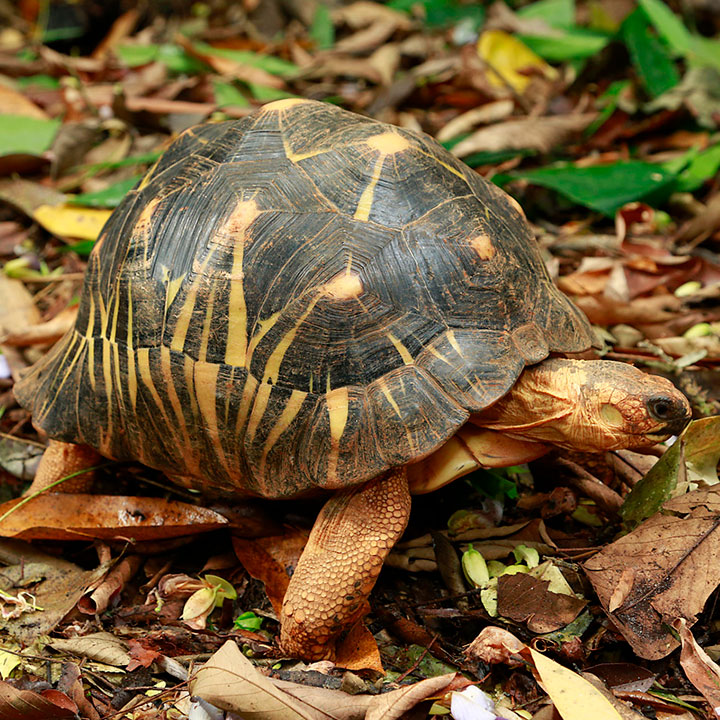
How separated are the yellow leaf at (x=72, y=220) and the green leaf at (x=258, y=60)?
2102 millimetres

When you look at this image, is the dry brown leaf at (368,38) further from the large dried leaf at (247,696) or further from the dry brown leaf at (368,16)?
the large dried leaf at (247,696)

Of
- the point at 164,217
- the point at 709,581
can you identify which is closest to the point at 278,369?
the point at 164,217

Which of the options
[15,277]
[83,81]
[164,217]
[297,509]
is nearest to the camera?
[164,217]

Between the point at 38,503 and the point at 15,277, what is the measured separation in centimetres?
171

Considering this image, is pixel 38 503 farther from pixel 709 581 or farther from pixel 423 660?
pixel 709 581

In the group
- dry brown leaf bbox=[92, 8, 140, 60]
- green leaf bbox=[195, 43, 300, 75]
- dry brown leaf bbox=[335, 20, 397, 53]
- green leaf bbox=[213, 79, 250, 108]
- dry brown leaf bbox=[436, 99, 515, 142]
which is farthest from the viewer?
dry brown leaf bbox=[92, 8, 140, 60]

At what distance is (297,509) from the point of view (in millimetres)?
2760

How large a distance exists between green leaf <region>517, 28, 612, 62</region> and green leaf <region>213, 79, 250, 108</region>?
2.21 metres

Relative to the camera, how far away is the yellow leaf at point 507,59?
5539 millimetres

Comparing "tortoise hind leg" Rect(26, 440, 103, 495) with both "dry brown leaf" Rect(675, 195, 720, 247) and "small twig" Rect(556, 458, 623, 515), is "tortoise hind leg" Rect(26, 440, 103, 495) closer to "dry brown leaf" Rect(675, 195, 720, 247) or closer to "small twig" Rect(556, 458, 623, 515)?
"small twig" Rect(556, 458, 623, 515)

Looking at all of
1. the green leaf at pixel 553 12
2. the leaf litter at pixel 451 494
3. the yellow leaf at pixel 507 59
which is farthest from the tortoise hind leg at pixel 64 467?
the green leaf at pixel 553 12

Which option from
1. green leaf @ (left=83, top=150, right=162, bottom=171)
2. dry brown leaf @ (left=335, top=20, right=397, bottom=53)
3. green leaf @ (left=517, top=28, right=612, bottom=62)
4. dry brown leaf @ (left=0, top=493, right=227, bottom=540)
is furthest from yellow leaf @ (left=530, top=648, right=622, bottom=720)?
dry brown leaf @ (left=335, top=20, right=397, bottom=53)

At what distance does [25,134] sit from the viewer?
4875 millimetres

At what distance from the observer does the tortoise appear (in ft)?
7.30
